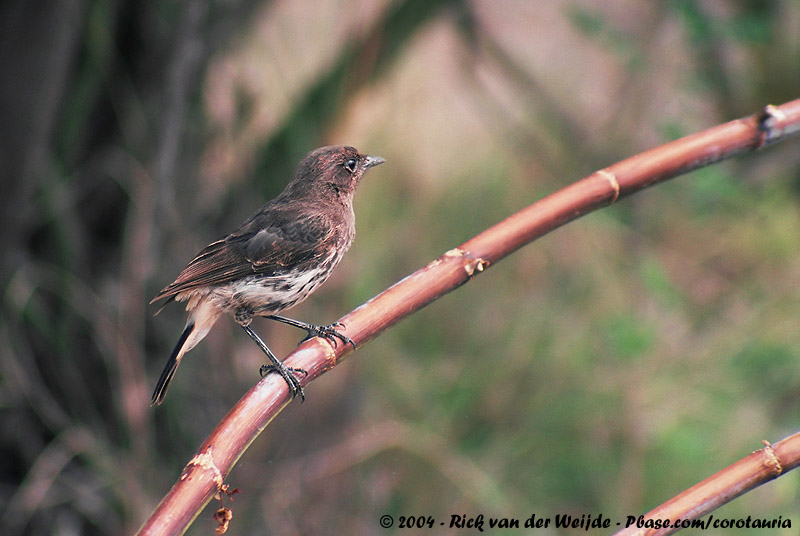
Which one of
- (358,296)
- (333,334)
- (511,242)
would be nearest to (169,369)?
(333,334)

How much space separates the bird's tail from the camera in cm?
115

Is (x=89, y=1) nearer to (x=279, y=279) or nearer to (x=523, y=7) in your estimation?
(x=279, y=279)

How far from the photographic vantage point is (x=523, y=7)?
4.61 m

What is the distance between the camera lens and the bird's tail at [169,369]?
3.79ft

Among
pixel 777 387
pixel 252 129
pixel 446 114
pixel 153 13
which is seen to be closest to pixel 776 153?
pixel 777 387

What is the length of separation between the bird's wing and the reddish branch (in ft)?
0.68

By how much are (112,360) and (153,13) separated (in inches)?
53.9

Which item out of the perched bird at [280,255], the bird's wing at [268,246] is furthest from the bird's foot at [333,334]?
the bird's wing at [268,246]

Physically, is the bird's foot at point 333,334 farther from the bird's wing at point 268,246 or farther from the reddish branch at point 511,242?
the bird's wing at point 268,246

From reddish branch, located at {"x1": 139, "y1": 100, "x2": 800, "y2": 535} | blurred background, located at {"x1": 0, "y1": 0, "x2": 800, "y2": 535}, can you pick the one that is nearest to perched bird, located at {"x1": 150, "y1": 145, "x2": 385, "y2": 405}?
reddish branch, located at {"x1": 139, "y1": 100, "x2": 800, "y2": 535}

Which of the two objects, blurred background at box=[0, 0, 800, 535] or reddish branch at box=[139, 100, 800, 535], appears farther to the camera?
blurred background at box=[0, 0, 800, 535]

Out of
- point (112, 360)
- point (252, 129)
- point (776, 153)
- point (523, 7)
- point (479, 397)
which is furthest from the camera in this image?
point (523, 7)

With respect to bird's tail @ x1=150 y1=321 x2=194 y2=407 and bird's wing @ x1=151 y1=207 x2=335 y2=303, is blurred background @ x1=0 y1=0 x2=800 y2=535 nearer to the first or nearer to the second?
bird's wing @ x1=151 y1=207 x2=335 y2=303

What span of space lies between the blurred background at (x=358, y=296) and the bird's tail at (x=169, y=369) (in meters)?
1.18
